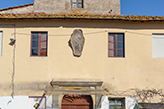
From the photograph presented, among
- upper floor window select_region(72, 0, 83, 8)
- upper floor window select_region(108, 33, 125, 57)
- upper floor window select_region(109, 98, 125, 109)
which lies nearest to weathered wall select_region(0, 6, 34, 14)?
upper floor window select_region(72, 0, 83, 8)

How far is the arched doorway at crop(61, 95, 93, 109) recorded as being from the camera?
873 centimetres

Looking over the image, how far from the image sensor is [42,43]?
8.67m

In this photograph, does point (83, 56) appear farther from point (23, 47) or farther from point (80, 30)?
point (23, 47)

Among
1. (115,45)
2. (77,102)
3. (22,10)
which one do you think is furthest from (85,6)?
(77,102)

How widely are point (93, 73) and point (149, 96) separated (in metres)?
2.59

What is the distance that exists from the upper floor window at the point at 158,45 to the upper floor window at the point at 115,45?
4.58 feet

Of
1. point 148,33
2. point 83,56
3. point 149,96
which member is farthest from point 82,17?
point 149,96

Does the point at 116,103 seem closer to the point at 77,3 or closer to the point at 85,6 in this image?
the point at 85,6

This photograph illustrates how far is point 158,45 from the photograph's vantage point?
8836 millimetres

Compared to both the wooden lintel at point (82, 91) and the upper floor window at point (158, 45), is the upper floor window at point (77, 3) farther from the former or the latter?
the wooden lintel at point (82, 91)

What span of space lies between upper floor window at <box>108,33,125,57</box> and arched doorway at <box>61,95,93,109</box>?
2206mm

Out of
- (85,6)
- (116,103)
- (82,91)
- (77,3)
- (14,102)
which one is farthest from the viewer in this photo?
(77,3)

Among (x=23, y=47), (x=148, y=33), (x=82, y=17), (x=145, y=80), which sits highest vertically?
(x=82, y=17)

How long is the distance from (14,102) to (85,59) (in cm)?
349
